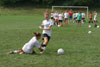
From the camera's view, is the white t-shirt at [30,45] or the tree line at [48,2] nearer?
the white t-shirt at [30,45]

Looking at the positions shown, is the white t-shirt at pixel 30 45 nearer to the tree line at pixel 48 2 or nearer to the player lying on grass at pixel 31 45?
the player lying on grass at pixel 31 45

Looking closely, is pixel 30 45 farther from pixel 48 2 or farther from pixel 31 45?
pixel 48 2

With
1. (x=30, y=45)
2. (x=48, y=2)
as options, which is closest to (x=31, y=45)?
(x=30, y=45)

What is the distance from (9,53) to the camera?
30.9 ft

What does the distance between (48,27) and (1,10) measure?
46.4m

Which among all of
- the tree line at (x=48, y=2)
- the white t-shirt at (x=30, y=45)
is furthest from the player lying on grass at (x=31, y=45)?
the tree line at (x=48, y=2)

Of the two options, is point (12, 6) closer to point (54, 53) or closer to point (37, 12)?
point (37, 12)

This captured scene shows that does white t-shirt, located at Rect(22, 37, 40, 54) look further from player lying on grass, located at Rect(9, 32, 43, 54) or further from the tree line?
the tree line

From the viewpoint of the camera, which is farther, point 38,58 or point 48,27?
point 48,27

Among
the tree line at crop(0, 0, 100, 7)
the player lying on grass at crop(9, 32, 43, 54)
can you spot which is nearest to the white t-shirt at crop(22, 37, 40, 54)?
the player lying on grass at crop(9, 32, 43, 54)

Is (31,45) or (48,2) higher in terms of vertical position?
(48,2)

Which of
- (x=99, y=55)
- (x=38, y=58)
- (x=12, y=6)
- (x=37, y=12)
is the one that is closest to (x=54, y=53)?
(x=38, y=58)

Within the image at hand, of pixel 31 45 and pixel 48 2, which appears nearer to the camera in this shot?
pixel 31 45

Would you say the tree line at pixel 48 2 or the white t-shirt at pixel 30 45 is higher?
the tree line at pixel 48 2
